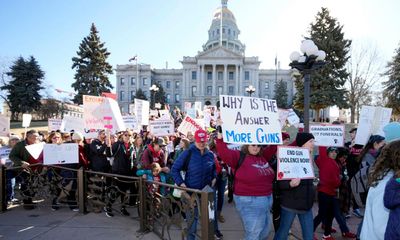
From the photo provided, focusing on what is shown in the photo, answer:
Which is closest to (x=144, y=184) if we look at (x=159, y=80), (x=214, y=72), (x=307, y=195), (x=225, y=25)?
(x=307, y=195)

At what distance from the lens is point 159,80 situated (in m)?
96.1

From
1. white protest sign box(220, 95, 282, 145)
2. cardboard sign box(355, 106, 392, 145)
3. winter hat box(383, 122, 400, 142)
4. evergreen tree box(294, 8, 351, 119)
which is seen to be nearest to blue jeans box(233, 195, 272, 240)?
white protest sign box(220, 95, 282, 145)

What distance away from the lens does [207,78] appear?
9062 centimetres

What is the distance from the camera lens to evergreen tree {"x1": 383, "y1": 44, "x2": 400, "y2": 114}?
3173 cm

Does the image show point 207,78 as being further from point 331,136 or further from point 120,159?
point 331,136

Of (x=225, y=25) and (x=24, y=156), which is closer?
(x=24, y=156)

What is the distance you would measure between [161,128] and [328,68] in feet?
98.0

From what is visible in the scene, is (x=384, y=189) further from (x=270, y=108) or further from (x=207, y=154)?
(x=207, y=154)

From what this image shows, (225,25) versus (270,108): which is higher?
(225,25)

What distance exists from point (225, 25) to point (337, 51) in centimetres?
8577

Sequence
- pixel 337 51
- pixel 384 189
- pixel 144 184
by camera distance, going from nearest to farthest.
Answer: pixel 384 189, pixel 144 184, pixel 337 51

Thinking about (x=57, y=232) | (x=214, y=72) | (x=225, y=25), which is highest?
(x=225, y=25)

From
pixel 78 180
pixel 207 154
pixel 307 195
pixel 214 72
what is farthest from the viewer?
pixel 214 72

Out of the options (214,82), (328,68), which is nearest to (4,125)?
(328,68)
